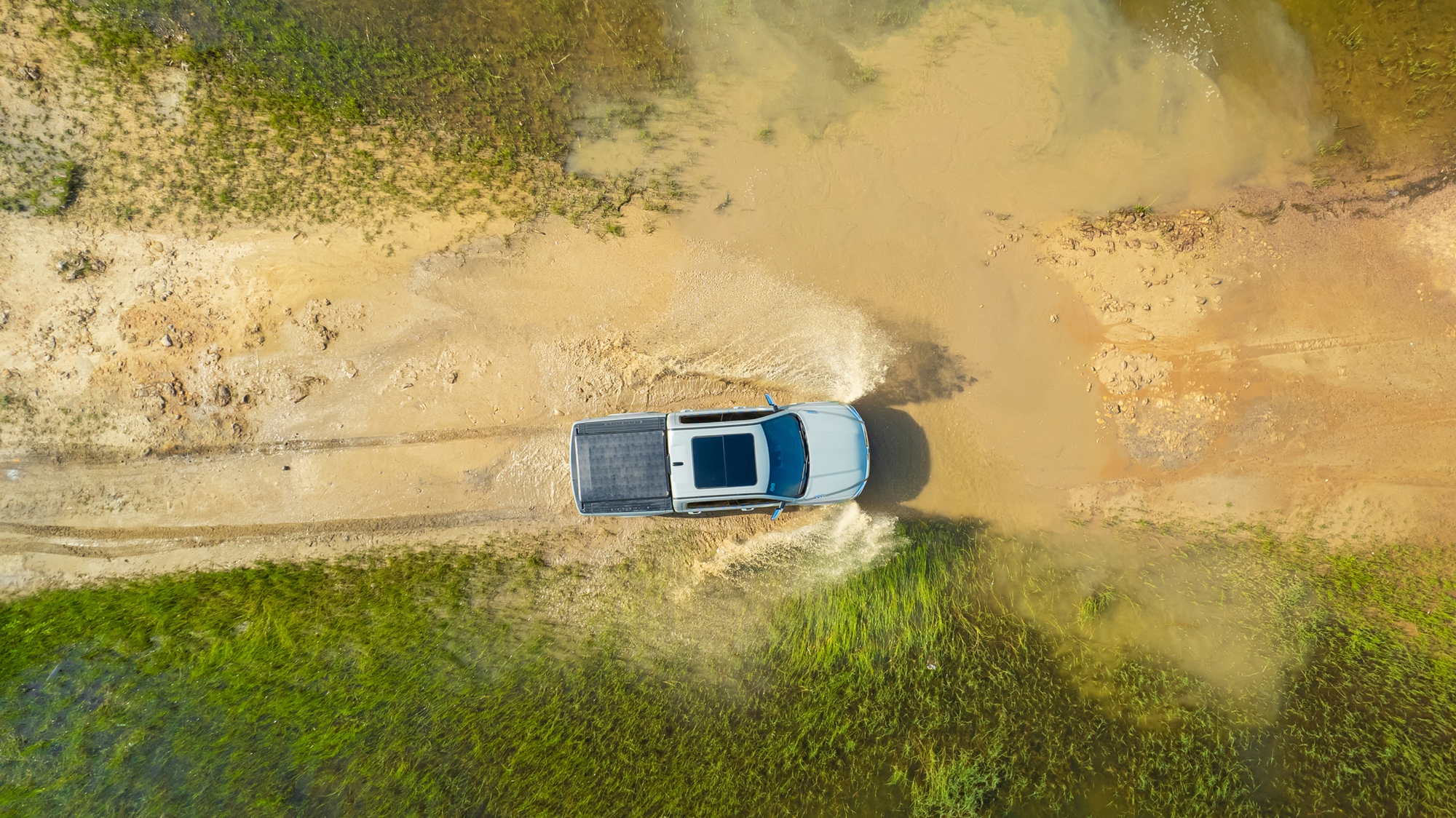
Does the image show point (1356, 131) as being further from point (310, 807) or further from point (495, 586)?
point (310, 807)

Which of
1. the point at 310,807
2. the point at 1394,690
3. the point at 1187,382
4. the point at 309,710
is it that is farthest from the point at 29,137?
the point at 1394,690

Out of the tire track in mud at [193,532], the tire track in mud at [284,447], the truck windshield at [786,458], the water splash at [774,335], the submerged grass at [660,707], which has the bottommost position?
the submerged grass at [660,707]

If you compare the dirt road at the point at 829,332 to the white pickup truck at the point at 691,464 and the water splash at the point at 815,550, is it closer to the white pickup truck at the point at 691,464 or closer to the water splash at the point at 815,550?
the water splash at the point at 815,550

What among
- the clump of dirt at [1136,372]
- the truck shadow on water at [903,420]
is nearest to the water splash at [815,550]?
the truck shadow on water at [903,420]

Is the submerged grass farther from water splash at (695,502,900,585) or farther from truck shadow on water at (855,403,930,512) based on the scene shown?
truck shadow on water at (855,403,930,512)

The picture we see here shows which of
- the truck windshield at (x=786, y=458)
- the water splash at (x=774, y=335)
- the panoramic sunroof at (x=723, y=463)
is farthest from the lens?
the water splash at (x=774, y=335)

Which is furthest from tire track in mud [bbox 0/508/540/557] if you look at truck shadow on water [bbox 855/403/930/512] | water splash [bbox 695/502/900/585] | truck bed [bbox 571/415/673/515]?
truck shadow on water [bbox 855/403/930/512]

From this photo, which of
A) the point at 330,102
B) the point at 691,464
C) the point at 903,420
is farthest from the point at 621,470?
the point at 330,102

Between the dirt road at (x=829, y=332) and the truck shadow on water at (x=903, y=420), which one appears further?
the truck shadow on water at (x=903, y=420)
